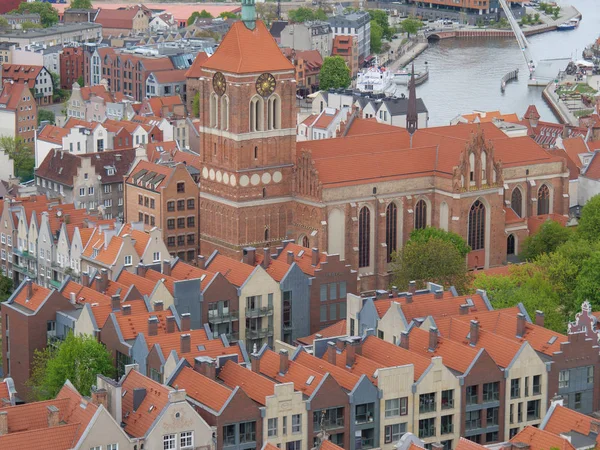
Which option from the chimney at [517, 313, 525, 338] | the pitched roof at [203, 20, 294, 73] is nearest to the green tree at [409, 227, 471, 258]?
the pitched roof at [203, 20, 294, 73]

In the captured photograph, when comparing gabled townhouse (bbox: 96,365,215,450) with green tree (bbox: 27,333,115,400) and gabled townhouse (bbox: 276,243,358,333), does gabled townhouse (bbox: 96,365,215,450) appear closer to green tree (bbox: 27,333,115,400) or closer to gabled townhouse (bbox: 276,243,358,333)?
green tree (bbox: 27,333,115,400)

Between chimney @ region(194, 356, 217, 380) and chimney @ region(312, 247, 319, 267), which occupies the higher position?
chimney @ region(194, 356, 217, 380)

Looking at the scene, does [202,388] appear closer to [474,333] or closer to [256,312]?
[474,333]

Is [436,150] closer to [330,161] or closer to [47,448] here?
[330,161]

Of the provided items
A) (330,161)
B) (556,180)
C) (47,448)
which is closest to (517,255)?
(556,180)

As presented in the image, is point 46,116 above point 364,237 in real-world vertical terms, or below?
below

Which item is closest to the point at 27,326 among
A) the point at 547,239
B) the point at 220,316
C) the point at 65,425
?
the point at 220,316
